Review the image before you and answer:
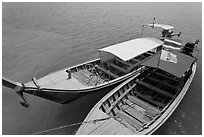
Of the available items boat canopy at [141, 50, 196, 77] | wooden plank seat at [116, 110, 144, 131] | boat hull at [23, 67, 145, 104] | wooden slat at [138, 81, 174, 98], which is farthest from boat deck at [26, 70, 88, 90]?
boat canopy at [141, 50, 196, 77]

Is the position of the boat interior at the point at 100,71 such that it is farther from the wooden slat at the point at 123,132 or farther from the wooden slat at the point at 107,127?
the wooden slat at the point at 123,132

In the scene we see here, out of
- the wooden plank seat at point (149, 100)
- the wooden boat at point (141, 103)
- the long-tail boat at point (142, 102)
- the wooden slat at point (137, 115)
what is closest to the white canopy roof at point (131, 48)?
the long-tail boat at point (142, 102)

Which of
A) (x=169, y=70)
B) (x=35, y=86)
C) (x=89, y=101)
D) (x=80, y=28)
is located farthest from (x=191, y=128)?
(x=80, y=28)

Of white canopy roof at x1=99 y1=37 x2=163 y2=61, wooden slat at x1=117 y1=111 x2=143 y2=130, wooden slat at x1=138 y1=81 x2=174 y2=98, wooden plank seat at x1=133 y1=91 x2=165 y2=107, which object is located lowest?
wooden slat at x1=117 y1=111 x2=143 y2=130

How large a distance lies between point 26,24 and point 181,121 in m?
28.2

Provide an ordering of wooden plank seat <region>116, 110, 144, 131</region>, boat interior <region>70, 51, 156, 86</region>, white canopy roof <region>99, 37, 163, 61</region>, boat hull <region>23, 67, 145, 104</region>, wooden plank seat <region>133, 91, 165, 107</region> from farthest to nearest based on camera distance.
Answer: boat interior <region>70, 51, 156, 86</region> < white canopy roof <region>99, 37, 163, 61</region> < wooden plank seat <region>133, 91, 165, 107</region> < boat hull <region>23, 67, 145, 104</region> < wooden plank seat <region>116, 110, 144, 131</region>

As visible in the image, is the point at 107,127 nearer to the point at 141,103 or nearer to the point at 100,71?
the point at 141,103

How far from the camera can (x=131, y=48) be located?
13109 mm

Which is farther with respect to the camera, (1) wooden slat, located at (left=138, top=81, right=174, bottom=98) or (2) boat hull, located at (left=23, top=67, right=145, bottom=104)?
(1) wooden slat, located at (left=138, top=81, right=174, bottom=98)

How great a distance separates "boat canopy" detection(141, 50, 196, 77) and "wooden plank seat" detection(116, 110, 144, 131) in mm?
Answer: 3827

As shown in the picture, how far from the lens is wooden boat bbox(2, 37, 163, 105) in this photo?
31.8 feet

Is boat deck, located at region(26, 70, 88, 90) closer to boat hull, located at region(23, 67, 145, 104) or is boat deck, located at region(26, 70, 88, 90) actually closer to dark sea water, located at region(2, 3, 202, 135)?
boat hull, located at region(23, 67, 145, 104)

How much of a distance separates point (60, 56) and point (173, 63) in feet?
41.1

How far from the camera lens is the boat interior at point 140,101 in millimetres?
9478
